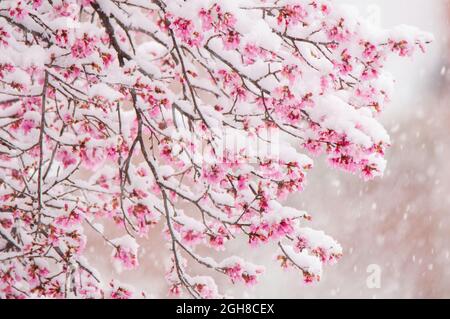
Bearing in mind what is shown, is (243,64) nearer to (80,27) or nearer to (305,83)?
(305,83)

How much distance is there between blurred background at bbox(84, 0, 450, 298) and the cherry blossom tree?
742 cm

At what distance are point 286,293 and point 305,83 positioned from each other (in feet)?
28.4

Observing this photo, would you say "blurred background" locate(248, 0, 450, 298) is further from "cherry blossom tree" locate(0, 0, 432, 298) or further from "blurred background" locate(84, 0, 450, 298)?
"cherry blossom tree" locate(0, 0, 432, 298)

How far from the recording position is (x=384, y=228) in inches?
442

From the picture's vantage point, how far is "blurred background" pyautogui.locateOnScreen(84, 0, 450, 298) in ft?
36.4

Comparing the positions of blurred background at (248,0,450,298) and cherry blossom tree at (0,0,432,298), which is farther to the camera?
blurred background at (248,0,450,298)

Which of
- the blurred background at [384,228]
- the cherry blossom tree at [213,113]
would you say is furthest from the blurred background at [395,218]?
the cherry blossom tree at [213,113]

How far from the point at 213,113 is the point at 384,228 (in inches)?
337

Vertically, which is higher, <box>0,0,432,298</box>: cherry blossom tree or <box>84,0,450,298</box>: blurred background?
<box>84,0,450,298</box>: blurred background

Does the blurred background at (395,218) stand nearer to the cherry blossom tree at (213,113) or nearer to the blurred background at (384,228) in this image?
the blurred background at (384,228)

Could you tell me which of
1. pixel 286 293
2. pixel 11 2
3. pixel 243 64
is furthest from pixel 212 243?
pixel 286 293

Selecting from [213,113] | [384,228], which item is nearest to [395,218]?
[384,228]

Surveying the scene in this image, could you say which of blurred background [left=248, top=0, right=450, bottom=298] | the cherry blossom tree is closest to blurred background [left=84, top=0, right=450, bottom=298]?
blurred background [left=248, top=0, right=450, bottom=298]

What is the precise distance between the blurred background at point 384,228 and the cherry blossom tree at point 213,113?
742 cm
